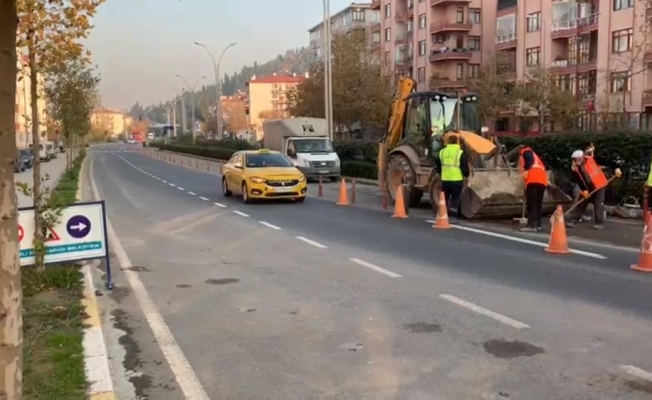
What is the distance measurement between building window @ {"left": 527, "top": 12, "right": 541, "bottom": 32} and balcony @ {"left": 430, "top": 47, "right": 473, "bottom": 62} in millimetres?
11004

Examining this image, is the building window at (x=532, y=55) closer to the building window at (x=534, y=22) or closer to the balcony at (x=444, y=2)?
the building window at (x=534, y=22)

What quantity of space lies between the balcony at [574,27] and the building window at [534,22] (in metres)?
1.92

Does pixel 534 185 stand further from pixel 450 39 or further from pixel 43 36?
pixel 450 39

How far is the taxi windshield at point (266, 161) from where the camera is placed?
22250 mm

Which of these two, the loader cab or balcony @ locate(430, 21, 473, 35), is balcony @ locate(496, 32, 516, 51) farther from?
the loader cab

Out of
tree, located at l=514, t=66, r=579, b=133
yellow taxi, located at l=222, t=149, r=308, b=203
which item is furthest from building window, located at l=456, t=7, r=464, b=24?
yellow taxi, located at l=222, t=149, r=308, b=203

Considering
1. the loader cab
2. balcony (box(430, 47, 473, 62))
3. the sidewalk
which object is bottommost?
the sidewalk

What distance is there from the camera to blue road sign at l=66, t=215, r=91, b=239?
329 inches

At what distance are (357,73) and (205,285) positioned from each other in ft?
146

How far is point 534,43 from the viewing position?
62.1 meters

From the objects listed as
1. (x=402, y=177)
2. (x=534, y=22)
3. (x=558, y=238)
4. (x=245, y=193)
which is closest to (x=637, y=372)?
(x=558, y=238)

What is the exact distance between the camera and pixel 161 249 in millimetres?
12305

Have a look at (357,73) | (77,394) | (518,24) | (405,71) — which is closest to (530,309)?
(77,394)

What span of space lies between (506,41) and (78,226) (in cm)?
6332
